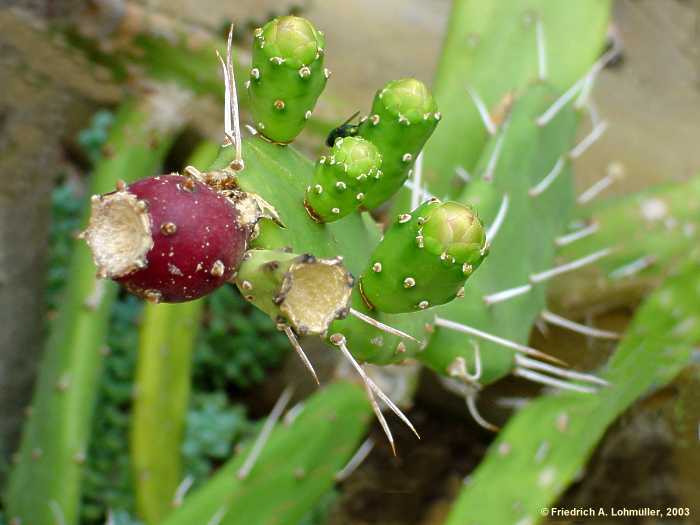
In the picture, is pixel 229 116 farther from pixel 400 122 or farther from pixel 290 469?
pixel 290 469

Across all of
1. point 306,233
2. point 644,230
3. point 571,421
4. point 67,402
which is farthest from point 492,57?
point 67,402

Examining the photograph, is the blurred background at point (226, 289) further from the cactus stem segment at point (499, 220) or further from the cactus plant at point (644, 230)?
the cactus stem segment at point (499, 220)

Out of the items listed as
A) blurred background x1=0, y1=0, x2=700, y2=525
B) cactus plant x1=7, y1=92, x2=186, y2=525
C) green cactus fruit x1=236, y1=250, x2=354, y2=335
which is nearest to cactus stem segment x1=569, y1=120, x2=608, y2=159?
blurred background x1=0, y1=0, x2=700, y2=525

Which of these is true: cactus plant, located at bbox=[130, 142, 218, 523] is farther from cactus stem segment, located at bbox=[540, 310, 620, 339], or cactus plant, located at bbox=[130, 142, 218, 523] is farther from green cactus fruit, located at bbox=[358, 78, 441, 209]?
green cactus fruit, located at bbox=[358, 78, 441, 209]

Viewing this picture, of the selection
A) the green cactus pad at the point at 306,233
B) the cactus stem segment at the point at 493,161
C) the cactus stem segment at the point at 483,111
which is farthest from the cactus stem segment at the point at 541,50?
the green cactus pad at the point at 306,233

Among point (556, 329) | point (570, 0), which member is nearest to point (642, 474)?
point (556, 329)

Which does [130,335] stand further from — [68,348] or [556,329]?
[556,329]
